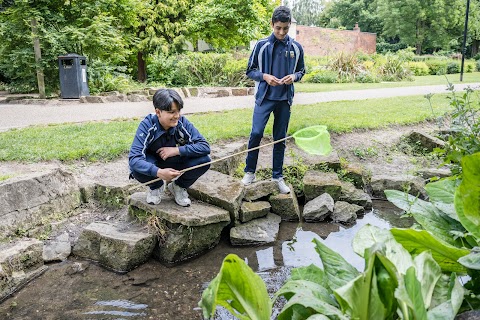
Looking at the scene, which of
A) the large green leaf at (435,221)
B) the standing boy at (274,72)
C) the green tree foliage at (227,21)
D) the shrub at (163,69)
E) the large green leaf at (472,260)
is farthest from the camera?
the green tree foliage at (227,21)

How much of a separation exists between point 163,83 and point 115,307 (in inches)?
528

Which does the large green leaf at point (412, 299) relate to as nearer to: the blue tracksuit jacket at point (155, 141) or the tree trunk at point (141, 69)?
the blue tracksuit jacket at point (155, 141)

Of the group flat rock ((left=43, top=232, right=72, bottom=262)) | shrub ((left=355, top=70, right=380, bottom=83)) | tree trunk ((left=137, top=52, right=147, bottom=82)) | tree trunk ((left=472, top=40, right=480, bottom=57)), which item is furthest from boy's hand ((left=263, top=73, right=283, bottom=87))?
tree trunk ((left=472, top=40, right=480, bottom=57))

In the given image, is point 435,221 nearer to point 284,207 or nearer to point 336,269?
point 336,269

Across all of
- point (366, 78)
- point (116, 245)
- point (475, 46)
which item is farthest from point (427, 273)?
point (475, 46)

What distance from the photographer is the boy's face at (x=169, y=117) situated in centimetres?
317

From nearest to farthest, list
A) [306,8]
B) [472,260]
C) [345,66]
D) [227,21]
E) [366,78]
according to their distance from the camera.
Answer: [472,260]
[227,21]
[366,78]
[345,66]
[306,8]

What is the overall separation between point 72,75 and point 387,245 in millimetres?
11155

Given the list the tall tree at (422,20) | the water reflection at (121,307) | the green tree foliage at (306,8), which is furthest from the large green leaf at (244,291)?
the green tree foliage at (306,8)

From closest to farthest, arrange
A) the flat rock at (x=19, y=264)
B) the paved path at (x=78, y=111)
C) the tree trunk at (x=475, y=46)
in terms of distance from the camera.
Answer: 1. the flat rock at (x=19, y=264)
2. the paved path at (x=78, y=111)
3. the tree trunk at (x=475, y=46)

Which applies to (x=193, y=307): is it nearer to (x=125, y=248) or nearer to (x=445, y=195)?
(x=125, y=248)

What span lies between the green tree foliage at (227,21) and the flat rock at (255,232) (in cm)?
1394

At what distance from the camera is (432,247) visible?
1058mm

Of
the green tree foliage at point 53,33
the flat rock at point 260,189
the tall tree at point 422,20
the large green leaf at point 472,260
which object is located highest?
the tall tree at point 422,20
